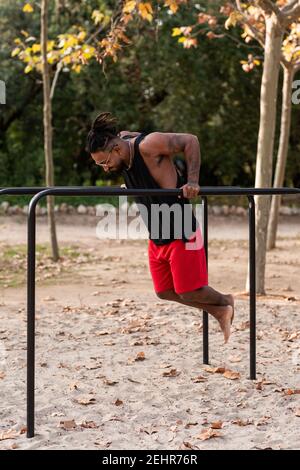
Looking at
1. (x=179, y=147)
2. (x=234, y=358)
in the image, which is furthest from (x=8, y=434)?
(x=234, y=358)

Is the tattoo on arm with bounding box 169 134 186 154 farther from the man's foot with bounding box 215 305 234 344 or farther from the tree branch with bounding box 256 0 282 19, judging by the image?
the tree branch with bounding box 256 0 282 19

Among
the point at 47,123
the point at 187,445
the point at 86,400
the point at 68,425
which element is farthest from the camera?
the point at 47,123

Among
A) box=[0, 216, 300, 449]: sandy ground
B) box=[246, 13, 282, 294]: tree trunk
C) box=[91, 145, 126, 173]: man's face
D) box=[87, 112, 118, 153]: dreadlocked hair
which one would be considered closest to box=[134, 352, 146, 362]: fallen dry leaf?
box=[0, 216, 300, 449]: sandy ground

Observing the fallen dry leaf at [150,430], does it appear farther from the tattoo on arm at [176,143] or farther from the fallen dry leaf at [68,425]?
the tattoo on arm at [176,143]

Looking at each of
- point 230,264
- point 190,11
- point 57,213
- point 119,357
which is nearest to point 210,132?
point 190,11

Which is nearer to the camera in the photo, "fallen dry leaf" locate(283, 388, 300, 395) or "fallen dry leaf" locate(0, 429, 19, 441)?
"fallen dry leaf" locate(0, 429, 19, 441)

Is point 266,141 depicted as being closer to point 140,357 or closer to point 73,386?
point 140,357

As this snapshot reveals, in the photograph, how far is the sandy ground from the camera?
12.6 ft

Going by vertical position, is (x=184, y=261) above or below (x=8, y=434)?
above

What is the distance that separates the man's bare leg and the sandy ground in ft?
1.32

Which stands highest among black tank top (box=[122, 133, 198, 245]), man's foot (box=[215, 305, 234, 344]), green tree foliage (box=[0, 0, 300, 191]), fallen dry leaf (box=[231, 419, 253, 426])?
green tree foliage (box=[0, 0, 300, 191])

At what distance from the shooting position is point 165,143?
4145 mm

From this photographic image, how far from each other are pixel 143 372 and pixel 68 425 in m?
1.06

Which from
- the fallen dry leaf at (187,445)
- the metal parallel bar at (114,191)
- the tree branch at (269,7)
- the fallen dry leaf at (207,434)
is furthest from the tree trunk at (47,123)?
the fallen dry leaf at (187,445)
